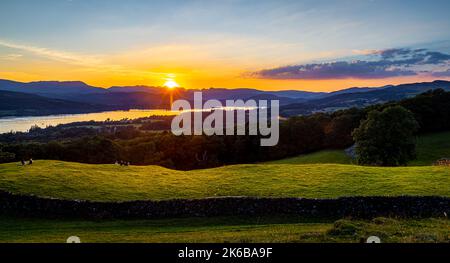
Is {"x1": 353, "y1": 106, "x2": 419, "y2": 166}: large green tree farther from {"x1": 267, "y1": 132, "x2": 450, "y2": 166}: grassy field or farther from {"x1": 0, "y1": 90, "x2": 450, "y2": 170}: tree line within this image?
{"x1": 0, "y1": 90, "x2": 450, "y2": 170}: tree line

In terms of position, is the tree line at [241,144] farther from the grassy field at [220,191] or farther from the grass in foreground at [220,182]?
the grass in foreground at [220,182]

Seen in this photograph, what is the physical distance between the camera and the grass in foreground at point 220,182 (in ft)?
76.9

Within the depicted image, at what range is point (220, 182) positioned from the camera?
27.0 metres

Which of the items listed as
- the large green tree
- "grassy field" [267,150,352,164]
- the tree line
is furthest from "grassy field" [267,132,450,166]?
the large green tree

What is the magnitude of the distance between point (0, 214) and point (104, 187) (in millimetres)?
6029

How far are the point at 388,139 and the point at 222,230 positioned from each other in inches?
1415

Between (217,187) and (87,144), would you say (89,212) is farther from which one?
(87,144)

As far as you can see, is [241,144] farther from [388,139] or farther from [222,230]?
[222,230]

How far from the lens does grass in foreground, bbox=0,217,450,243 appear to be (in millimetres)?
13438

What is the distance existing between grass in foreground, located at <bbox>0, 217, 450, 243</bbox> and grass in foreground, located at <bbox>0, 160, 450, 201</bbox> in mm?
2467
